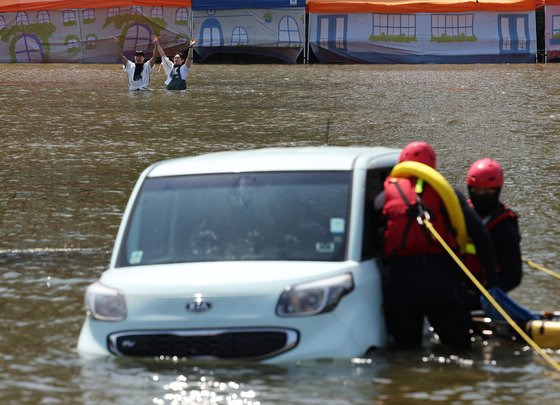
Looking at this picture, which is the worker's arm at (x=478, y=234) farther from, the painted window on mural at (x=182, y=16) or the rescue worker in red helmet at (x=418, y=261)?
the painted window on mural at (x=182, y=16)

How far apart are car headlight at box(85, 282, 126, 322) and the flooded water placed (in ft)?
0.91

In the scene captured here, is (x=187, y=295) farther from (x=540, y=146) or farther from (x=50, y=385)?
(x=540, y=146)

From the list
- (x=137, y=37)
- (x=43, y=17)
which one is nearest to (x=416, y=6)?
(x=137, y=37)

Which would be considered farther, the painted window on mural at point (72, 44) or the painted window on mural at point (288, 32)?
the painted window on mural at point (72, 44)

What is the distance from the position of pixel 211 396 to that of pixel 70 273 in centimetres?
417

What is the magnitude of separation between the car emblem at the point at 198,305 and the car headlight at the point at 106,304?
40 cm

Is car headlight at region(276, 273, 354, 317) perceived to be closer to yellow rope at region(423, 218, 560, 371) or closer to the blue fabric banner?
yellow rope at region(423, 218, 560, 371)

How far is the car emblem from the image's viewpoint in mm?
7098

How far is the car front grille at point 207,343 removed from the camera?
7.11 meters

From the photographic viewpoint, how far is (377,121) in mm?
23188

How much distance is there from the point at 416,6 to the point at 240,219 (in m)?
35.7

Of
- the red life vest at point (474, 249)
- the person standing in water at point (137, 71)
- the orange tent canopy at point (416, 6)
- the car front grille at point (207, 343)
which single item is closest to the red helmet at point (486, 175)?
the red life vest at point (474, 249)

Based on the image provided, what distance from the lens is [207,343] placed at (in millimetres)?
7195

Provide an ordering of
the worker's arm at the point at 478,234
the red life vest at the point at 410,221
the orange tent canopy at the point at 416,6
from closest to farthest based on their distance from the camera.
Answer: the red life vest at the point at 410,221 → the worker's arm at the point at 478,234 → the orange tent canopy at the point at 416,6
